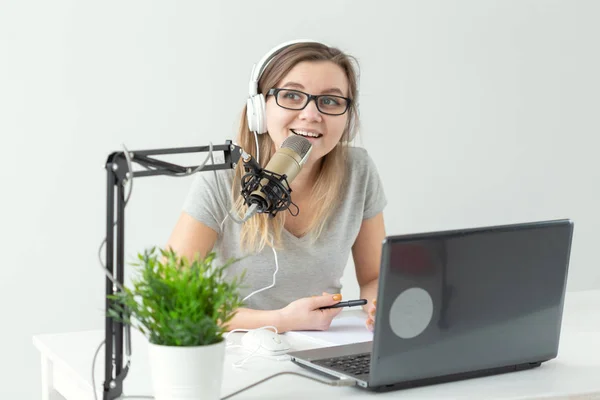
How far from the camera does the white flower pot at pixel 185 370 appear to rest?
1.27m

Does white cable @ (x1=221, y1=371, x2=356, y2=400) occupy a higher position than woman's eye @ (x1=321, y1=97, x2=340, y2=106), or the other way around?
woman's eye @ (x1=321, y1=97, x2=340, y2=106)

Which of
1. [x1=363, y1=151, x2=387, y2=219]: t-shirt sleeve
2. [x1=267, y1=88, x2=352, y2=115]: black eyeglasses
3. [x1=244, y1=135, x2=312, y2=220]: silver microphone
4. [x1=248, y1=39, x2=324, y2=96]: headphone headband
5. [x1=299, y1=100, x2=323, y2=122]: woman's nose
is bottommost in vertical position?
[x1=363, y1=151, x2=387, y2=219]: t-shirt sleeve

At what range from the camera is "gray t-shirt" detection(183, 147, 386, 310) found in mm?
2207

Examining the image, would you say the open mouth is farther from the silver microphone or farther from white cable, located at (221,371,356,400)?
white cable, located at (221,371,356,400)

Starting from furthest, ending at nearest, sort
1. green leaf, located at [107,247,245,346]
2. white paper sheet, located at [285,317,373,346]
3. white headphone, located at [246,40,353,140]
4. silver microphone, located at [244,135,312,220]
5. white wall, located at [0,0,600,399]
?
white wall, located at [0,0,600,399]
white headphone, located at [246,40,353,140]
white paper sheet, located at [285,317,373,346]
silver microphone, located at [244,135,312,220]
green leaf, located at [107,247,245,346]

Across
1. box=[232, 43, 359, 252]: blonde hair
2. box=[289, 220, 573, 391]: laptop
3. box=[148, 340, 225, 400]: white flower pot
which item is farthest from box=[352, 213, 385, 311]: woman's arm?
box=[148, 340, 225, 400]: white flower pot

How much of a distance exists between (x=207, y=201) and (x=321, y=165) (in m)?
0.36

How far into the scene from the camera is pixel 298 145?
5.35 ft

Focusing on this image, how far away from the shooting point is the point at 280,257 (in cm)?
228

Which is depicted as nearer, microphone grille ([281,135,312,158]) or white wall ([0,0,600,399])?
microphone grille ([281,135,312,158])

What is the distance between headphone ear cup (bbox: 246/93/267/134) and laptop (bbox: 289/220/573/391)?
2.28 feet

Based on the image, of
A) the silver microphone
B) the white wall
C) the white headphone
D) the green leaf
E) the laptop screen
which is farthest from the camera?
the white wall

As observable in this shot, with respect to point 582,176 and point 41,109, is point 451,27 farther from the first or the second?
point 41,109

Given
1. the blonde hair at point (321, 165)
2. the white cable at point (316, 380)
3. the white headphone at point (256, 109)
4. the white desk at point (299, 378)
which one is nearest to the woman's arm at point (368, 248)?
the blonde hair at point (321, 165)
